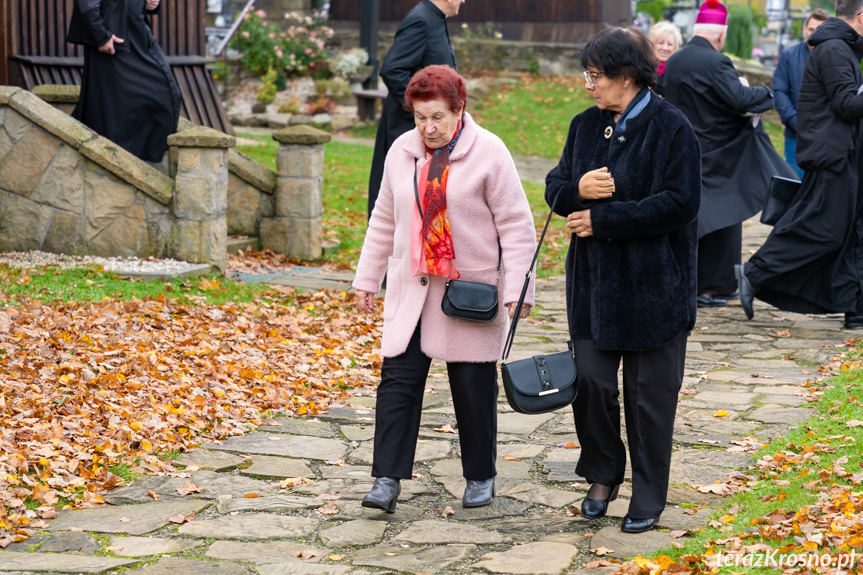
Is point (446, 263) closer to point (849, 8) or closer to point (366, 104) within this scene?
point (849, 8)

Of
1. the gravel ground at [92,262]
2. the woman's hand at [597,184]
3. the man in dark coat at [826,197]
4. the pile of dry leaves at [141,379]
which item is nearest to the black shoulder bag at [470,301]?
the woman's hand at [597,184]

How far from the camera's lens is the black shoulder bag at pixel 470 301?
164 inches

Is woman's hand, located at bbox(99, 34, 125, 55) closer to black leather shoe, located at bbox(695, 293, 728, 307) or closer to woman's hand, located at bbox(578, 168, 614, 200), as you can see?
black leather shoe, located at bbox(695, 293, 728, 307)

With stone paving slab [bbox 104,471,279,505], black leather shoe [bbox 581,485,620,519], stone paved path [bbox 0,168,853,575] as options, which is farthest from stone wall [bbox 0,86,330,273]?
black leather shoe [bbox 581,485,620,519]

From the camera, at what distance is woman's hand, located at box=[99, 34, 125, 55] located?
8.80 m

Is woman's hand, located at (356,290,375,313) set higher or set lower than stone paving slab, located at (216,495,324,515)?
higher

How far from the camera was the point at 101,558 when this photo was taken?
12.1 feet

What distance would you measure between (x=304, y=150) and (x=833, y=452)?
20.1 ft

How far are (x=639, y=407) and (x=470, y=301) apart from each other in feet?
2.37

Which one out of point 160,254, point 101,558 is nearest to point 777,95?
point 160,254

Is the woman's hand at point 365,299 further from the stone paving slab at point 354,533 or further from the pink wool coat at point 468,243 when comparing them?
the stone paving slab at point 354,533

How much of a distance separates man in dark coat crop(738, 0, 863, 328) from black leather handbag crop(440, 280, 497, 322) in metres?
4.03

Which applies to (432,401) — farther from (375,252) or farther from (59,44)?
(59,44)

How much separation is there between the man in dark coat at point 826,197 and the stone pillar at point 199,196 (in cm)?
398
